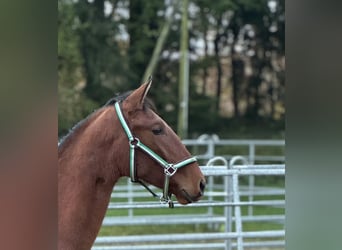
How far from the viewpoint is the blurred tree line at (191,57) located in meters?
11.8

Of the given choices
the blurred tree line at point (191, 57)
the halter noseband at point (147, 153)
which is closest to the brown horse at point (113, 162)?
the halter noseband at point (147, 153)

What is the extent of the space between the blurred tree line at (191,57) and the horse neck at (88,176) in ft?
29.1

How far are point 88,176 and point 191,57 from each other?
12.8 m

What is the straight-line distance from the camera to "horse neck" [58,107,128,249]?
70.9 inches

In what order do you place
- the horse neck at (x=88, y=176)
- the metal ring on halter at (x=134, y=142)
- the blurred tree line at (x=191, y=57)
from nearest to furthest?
the horse neck at (x=88, y=176) → the metal ring on halter at (x=134, y=142) → the blurred tree line at (x=191, y=57)

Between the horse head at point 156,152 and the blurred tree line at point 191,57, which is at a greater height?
the blurred tree line at point 191,57

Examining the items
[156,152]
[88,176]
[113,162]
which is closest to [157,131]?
[156,152]

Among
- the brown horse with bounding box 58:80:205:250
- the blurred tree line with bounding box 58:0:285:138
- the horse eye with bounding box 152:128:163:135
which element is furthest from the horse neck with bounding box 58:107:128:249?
the blurred tree line with bounding box 58:0:285:138

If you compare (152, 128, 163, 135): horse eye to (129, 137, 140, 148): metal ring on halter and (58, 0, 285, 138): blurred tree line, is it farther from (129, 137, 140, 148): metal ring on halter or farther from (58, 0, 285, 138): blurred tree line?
(58, 0, 285, 138): blurred tree line

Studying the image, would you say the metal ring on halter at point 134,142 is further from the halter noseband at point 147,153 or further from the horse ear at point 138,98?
the horse ear at point 138,98

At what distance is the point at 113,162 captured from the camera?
1.90m
